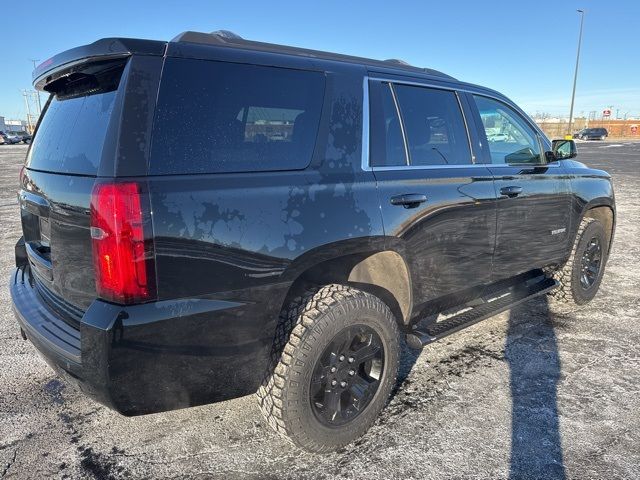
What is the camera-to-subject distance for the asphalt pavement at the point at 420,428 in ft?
7.80

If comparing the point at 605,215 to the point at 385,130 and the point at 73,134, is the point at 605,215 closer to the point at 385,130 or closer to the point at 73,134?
the point at 385,130

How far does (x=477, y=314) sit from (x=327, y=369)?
1.39 meters

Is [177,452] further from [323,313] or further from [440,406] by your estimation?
[440,406]

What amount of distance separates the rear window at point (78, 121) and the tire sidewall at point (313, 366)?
124 centimetres

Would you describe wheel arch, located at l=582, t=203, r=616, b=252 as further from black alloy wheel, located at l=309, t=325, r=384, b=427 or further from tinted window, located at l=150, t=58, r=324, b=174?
tinted window, located at l=150, t=58, r=324, b=174

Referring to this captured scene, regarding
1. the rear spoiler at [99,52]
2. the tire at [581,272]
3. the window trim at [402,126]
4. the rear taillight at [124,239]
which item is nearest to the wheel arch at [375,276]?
the window trim at [402,126]

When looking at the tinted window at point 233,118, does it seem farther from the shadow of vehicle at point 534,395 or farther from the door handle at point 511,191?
the shadow of vehicle at point 534,395

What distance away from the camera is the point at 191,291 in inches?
77.3

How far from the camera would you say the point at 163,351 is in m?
1.94

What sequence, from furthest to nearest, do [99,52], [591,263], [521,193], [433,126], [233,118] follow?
[591,263]
[521,193]
[433,126]
[233,118]
[99,52]

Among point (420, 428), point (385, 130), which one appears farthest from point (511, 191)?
point (420, 428)

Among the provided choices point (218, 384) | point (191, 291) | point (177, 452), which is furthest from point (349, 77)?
point (177, 452)

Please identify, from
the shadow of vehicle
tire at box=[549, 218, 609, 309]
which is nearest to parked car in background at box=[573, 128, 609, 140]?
tire at box=[549, 218, 609, 309]

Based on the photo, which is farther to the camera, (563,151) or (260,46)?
(563,151)
